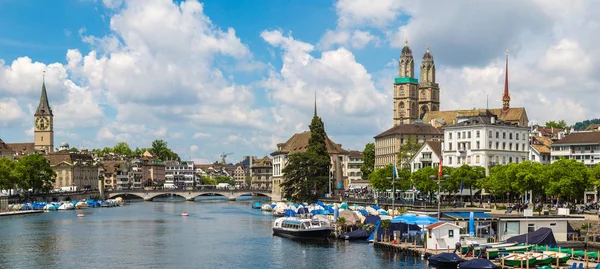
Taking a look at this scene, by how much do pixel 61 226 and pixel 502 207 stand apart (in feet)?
197

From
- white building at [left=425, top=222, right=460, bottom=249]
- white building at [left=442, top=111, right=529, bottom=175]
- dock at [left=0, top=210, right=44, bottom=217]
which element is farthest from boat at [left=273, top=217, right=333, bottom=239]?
dock at [left=0, top=210, right=44, bottom=217]

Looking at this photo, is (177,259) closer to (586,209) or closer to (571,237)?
(571,237)

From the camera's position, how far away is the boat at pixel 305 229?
8488 centimetres

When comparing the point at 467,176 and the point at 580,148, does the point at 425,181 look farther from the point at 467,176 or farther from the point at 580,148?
the point at 580,148

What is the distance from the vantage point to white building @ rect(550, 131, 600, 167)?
5074 inches

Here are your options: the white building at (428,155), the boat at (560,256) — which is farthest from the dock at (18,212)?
the boat at (560,256)

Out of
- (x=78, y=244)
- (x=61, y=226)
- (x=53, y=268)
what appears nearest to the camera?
(x=53, y=268)

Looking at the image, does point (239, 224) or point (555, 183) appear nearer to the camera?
point (555, 183)

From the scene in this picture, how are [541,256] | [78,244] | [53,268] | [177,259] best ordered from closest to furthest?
[541,256], [53,268], [177,259], [78,244]

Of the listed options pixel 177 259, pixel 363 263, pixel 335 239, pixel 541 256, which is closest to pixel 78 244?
pixel 177 259

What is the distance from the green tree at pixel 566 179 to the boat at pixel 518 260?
131 feet

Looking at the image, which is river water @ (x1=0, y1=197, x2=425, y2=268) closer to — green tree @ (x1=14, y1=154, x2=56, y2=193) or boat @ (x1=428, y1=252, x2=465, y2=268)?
boat @ (x1=428, y1=252, x2=465, y2=268)

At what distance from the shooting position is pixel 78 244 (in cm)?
8362

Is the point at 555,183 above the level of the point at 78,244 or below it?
above
